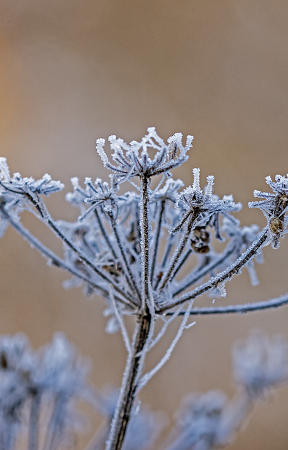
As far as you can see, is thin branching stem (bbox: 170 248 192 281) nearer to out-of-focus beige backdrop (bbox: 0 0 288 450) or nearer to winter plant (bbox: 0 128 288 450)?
winter plant (bbox: 0 128 288 450)

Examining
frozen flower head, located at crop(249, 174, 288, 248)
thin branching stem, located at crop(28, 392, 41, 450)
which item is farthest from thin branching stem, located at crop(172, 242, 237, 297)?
thin branching stem, located at crop(28, 392, 41, 450)

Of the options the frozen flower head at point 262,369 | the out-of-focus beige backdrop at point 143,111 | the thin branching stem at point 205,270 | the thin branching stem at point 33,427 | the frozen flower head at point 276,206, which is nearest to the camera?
the frozen flower head at point 276,206

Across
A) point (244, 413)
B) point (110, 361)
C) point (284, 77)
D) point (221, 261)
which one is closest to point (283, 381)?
point (244, 413)

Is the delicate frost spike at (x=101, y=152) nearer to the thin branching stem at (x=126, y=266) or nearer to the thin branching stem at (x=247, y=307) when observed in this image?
the thin branching stem at (x=126, y=266)

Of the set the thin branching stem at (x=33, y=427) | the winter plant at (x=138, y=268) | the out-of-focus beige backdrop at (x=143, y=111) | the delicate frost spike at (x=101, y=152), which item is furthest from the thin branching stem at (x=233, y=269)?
the out-of-focus beige backdrop at (x=143, y=111)

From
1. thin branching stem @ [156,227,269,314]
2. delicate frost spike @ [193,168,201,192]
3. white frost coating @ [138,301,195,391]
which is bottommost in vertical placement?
white frost coating @ [138,301,195,391]

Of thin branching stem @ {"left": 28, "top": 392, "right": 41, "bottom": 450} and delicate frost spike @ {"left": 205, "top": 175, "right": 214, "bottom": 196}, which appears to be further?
thin branching stem @ {"left": 28, "top": 392, "right": 41, "bottom": 450}
